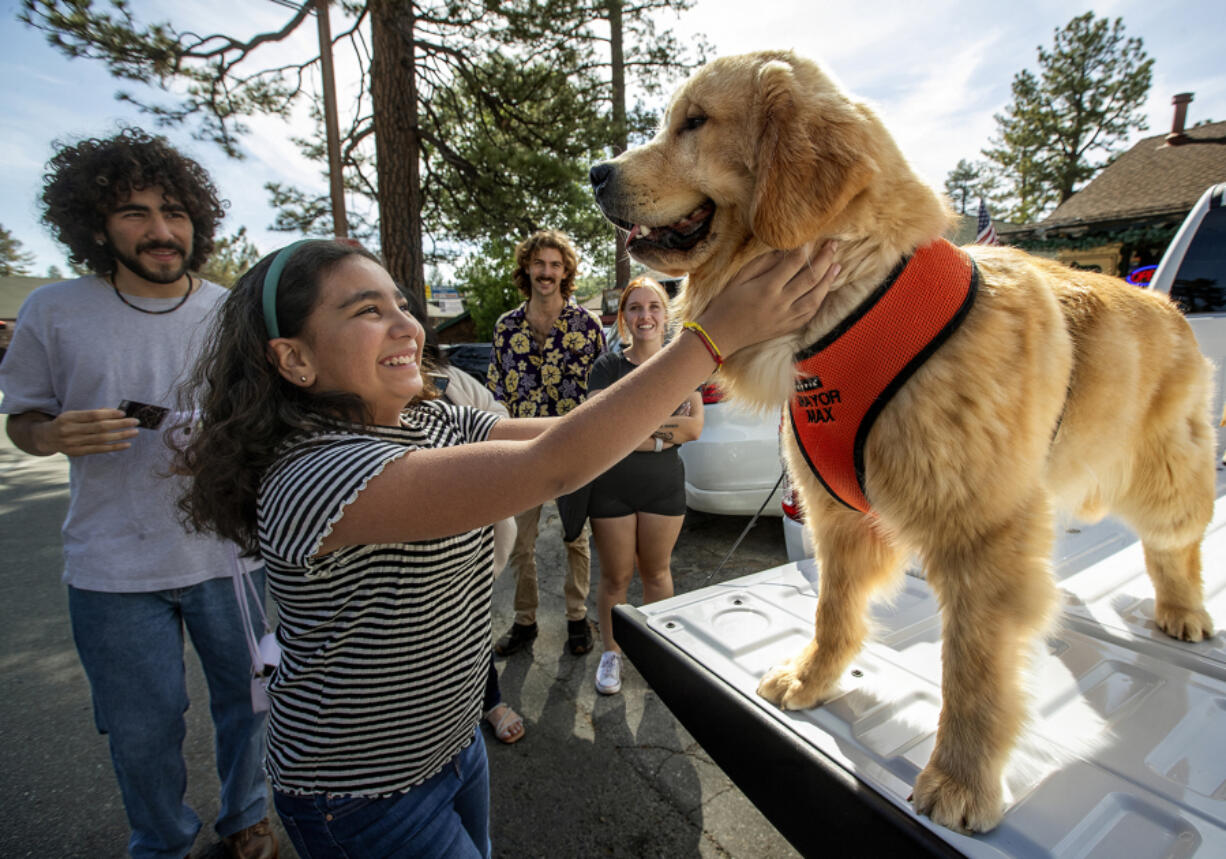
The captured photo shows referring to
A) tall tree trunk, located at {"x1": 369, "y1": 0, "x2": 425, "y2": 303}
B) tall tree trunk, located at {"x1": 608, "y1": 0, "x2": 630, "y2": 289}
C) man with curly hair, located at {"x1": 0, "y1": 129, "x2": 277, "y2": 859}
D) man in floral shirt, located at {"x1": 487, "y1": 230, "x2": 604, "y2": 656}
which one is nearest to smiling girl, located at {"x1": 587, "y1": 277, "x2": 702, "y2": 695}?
man in floral shirt, located at {"x1": 487, "y1": 230, "x2": 604, "y2": 656}

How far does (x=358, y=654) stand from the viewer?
1.41m

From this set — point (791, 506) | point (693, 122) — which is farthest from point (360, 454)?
point (791, 506)

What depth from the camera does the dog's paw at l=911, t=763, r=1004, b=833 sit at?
1289mm

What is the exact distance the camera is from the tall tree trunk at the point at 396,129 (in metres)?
8.40

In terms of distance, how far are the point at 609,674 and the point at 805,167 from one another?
3048 mm

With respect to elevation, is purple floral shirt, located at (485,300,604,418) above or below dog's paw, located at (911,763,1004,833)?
above

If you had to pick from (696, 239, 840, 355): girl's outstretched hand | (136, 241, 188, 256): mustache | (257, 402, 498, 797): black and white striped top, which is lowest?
(257, 402, 498, 797): black and white striped top

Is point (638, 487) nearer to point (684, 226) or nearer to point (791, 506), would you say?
point (791, 506)

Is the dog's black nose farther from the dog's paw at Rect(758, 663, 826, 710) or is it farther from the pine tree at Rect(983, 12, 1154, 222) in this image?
the pine tree at Rect(983, 12, 1154, 222)

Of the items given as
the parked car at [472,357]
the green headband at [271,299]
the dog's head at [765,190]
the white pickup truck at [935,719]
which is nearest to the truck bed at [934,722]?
the white pickup truck at [935,719]

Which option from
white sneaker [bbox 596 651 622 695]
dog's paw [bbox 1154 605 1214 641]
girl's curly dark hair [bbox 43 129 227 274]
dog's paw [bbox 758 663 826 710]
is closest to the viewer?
dog's paw [bbox 758 663 826 710]

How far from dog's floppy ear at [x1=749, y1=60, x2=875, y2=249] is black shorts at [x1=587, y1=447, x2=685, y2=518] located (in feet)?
7.27

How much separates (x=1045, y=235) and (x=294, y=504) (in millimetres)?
24224

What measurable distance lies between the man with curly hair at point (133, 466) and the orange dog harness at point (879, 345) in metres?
2.11
